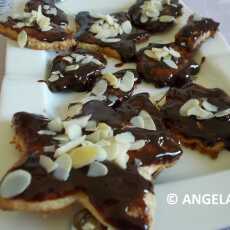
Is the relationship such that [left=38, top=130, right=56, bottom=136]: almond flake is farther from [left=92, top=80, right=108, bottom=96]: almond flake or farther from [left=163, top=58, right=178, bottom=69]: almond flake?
[left=163, top=58, right=178, bottom=69]: almond flake

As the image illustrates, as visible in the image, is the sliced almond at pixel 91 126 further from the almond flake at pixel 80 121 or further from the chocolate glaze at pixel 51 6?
the chocolate glaze at pixel 51 6

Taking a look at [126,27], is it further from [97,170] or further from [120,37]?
[97,170]

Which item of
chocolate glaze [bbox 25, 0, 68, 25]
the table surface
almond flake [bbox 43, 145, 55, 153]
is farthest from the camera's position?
the table surface

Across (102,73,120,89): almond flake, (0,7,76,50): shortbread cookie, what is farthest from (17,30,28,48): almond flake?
(102,73,120,89): almond flake

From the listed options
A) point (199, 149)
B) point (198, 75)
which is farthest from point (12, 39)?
point (199, 149)

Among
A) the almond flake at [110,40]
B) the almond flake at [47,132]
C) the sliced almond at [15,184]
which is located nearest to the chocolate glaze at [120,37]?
the almond flake at [110,40]

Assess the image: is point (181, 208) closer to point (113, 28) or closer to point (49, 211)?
point (49, 211)
